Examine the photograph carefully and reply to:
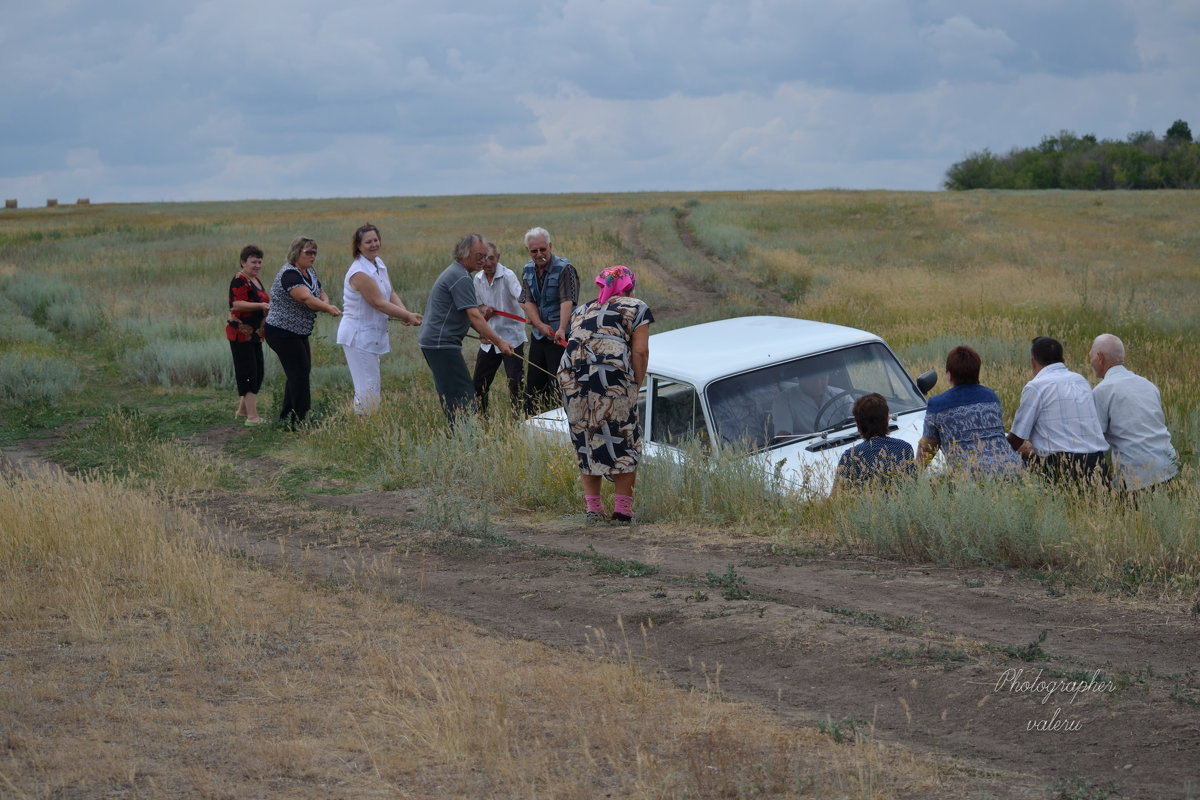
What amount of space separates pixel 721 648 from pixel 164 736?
7.05 ft

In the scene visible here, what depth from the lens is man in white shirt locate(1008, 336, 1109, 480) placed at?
703cm

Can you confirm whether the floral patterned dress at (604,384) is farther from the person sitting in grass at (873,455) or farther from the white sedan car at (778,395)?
the person sitting in grass at (873,455)

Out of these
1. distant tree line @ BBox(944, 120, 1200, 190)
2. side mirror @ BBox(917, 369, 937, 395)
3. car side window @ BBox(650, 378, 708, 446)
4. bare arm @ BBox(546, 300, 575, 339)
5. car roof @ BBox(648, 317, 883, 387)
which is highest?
distant tree line @ BBox(944, 120, 1200, 190)

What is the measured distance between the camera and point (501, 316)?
1041 cm

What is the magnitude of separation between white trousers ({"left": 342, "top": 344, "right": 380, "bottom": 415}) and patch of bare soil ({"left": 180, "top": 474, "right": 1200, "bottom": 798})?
10.8 feet

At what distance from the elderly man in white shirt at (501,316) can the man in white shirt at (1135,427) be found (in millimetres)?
4924

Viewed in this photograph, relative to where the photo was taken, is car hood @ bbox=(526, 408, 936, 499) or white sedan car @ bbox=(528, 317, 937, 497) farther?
white sedan car @ bbox=(528, 317, 937, 497)

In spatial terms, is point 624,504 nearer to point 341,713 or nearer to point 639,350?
point 639,350

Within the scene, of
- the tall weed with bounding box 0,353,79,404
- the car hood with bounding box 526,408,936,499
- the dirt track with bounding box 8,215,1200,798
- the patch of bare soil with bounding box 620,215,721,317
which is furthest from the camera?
the patch of bare soil with bounding box 620,215,721,317

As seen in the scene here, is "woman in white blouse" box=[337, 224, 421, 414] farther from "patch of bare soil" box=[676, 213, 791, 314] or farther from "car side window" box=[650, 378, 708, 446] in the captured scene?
"patch of bare soil" box=[676, 213, 791, 314]

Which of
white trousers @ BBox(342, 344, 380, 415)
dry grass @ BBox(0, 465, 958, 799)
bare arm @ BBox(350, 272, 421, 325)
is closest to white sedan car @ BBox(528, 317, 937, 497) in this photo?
dry grass @ BBox(0, 465, 958, 799)

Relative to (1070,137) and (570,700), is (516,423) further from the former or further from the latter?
(1070,137)

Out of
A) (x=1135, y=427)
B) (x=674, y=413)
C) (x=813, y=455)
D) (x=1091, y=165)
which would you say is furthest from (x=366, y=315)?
(x=1091, y=165)

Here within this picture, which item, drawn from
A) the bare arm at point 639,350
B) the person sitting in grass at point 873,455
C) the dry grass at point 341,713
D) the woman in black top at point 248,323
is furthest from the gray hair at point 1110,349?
the woman in black top at point 248,323
